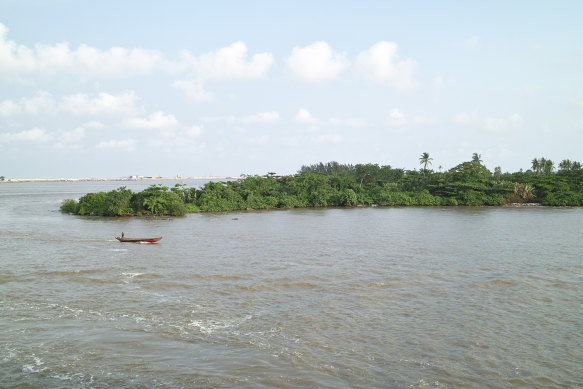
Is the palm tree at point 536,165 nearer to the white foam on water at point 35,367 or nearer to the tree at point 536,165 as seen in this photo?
the tree at point 536,165

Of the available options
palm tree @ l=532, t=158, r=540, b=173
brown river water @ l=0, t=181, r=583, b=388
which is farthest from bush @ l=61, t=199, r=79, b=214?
palm tree @ l=532, t=158, r=540, b=173

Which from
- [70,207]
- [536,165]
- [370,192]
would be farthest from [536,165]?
[70,207]

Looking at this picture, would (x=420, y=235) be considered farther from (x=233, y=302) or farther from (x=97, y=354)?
(x=97, y=354)

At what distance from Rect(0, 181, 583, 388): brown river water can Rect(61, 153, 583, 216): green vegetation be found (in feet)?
61.0

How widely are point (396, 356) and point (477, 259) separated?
11589 millimetres

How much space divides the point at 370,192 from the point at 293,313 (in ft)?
132

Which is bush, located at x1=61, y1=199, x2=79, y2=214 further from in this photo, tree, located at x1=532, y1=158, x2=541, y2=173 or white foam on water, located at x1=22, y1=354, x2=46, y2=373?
tree, located at x1=532, y1=158, x2=541, y2=173

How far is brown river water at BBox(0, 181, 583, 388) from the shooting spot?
8.24 m

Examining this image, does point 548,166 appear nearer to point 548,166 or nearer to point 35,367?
point 548,166

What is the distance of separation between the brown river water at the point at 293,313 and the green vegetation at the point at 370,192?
18596mm

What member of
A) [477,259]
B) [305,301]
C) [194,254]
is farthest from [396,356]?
[194,254]

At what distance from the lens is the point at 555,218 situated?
111 feet

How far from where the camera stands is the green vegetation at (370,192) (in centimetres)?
4191

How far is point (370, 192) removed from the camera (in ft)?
166
